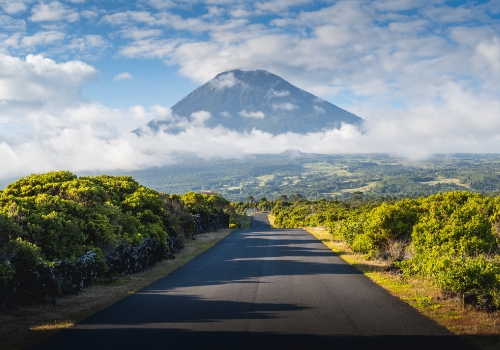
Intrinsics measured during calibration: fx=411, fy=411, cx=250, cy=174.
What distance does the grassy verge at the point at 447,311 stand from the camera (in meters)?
9.02

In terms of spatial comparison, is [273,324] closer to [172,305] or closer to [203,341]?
[203,341]

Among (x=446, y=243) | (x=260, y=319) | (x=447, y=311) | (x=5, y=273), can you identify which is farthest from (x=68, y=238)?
(x=446, y=243)

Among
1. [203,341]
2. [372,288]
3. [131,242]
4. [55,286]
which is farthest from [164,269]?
[203,341]

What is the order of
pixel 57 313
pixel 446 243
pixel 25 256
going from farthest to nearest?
pixel 446 243
pixel 25 256
pixel 57 313

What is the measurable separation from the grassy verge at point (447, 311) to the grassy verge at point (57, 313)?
942 centimetres

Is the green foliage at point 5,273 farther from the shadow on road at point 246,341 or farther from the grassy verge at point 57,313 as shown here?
the shadow on road at point 246,341

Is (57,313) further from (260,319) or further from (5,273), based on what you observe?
(260,319)

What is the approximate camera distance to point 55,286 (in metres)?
13.9

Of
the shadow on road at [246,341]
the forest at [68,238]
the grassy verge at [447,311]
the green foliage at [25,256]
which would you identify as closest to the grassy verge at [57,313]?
Result: the forest at [68,238]

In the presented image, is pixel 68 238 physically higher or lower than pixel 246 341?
higher

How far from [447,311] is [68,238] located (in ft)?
44.6

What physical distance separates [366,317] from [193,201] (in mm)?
50020

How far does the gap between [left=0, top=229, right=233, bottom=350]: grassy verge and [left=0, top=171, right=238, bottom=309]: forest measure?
47cm

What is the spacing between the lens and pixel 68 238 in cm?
1625
